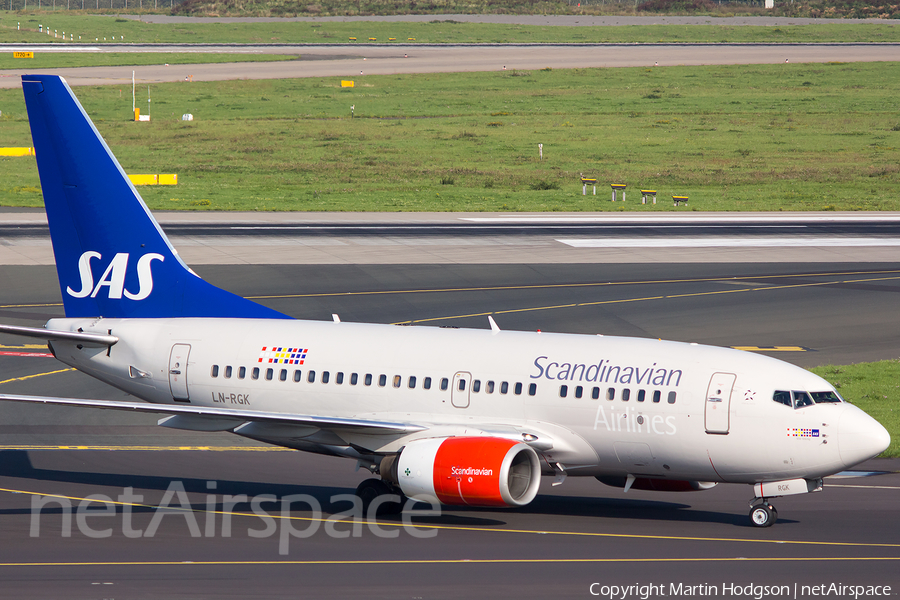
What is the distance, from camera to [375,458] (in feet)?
84.9

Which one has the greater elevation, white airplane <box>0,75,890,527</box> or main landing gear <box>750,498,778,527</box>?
white airplane <box>0,75,890,527</box>

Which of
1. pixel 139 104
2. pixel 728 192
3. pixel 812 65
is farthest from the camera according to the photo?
pixel 812 65

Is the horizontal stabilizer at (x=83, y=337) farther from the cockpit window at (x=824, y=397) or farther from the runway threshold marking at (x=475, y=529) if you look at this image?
the cockpit window at (x=824, y=397)

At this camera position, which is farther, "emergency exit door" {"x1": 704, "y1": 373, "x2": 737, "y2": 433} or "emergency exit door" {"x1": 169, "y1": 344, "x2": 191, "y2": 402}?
"emergency exit door" {"x1": 169, "y1": 344, "x2": 191, "y2": 402}

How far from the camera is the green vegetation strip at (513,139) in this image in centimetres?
8744

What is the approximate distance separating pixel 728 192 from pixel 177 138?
54.0 meters

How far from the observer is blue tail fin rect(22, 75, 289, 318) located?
1156 inches

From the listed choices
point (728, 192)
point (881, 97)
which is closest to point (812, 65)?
point (881, 97)

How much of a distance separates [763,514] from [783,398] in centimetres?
259

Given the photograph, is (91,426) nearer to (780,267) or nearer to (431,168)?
(780,267)

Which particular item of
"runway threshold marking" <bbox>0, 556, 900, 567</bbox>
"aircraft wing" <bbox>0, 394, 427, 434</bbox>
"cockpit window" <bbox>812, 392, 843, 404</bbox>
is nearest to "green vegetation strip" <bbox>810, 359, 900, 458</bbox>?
"cockpit window" <bbox>812, 392, 843, 404</bbox>

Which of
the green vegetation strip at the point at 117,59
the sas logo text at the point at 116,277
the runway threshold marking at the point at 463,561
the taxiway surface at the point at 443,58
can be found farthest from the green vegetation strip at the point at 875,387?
the green vegetation strip at the point at 117,59

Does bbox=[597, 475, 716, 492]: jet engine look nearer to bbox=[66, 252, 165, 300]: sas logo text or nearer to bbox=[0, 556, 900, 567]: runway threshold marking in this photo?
bbox=[0, 556, 900, 567]: runway threshold marking

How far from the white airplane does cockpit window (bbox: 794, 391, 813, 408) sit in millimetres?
28
